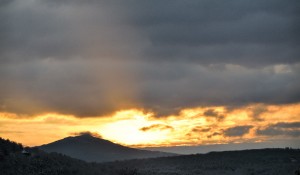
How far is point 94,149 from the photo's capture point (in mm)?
172875

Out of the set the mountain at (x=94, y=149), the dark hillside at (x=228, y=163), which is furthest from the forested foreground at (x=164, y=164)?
the mountain at (x=94, y=149)

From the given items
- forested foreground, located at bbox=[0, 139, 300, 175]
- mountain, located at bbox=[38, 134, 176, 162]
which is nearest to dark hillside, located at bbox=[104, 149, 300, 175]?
forested foreground, located at bbox=[0, 139, 300, 175]

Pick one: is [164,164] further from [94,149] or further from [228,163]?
[94,149]

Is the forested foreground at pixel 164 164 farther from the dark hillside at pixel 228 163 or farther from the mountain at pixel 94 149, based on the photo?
the mountain at pixel 94 149

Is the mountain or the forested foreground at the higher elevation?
the mountain

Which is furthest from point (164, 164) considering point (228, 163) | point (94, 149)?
point (94, 149)

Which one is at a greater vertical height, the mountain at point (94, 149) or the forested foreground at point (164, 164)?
the mountain at point (94, 149)

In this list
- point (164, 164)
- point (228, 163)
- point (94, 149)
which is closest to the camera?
point (228, 163)

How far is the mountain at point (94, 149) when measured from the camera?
156875 millimetres

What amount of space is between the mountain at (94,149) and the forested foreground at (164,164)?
5776 cm

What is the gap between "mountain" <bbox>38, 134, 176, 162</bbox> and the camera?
515 feet

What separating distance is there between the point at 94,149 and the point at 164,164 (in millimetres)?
81351

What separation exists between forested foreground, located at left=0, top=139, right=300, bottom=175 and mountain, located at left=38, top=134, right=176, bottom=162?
57.8m

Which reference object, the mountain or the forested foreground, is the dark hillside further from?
the mountain
